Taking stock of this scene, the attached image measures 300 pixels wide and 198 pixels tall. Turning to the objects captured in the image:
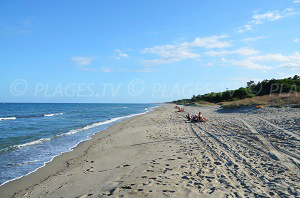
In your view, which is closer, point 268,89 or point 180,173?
point 180,173

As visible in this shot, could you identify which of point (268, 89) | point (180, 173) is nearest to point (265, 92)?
point (268, 89)

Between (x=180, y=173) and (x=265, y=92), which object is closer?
(x=180, y=173)

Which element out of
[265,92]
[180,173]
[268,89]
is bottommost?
[180,173]

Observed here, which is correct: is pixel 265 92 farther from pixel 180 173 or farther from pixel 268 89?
pixel 180 173

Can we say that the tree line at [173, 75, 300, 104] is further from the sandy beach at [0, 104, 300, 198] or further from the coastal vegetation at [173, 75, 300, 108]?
the sandy beach at [0, 104, 300, 198]

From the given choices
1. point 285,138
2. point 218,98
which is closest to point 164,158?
point 285,138

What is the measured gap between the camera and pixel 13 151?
11109mm

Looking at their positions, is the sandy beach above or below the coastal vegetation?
below

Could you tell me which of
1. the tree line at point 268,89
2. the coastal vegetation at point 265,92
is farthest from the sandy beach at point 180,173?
the tree line at point 268,89

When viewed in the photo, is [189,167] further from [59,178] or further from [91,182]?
[59,178]

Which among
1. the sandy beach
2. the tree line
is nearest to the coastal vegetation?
the tree line

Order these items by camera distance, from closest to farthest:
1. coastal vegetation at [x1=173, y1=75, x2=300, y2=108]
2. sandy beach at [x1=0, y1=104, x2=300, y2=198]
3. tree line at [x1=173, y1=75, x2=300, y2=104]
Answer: sandy beach at [x1=0, y1=104, x2=300, y2=198] → coastal vegetation at [x1=173, y1=75, x2=300, y2=108] → tree line at [x1=173, y1=75, x2=300, y2=104]

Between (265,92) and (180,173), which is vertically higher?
(265,92)

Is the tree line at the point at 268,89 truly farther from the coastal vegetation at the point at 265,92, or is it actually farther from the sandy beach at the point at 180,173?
the sandy beach at the point at 180,173
